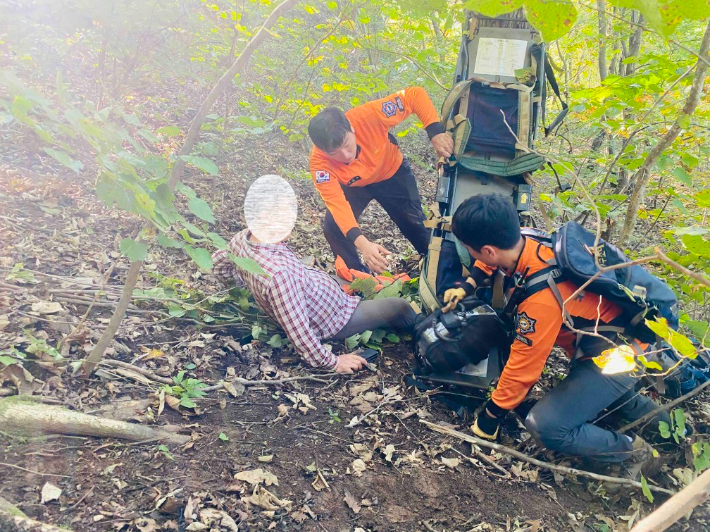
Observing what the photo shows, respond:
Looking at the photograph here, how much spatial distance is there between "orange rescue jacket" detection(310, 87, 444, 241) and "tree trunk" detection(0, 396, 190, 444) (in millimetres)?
2518

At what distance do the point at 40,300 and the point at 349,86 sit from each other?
4.49m

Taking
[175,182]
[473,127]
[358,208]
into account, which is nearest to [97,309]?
[175,182]

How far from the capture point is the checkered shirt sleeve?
10.6 feet

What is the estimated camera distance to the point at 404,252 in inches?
251

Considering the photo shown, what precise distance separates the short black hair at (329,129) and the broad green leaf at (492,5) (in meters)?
3.17

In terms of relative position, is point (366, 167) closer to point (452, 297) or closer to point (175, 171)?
point (452, 297)

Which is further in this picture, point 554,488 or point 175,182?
point 554,488

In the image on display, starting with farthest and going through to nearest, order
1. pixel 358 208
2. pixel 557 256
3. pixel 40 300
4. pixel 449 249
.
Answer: pixel 358 208 → pixel 449 249 → pixel 40 300 → pixel 557 256

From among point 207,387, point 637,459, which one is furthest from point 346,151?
point 637,459

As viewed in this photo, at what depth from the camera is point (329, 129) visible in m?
4.16

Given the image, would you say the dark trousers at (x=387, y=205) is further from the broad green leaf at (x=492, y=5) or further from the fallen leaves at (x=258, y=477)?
the broad green leaf at (x=492, y=5)

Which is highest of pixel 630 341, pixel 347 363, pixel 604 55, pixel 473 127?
pixel 604 55

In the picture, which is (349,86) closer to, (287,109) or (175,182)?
(287,109)

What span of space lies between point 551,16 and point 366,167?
374cm
